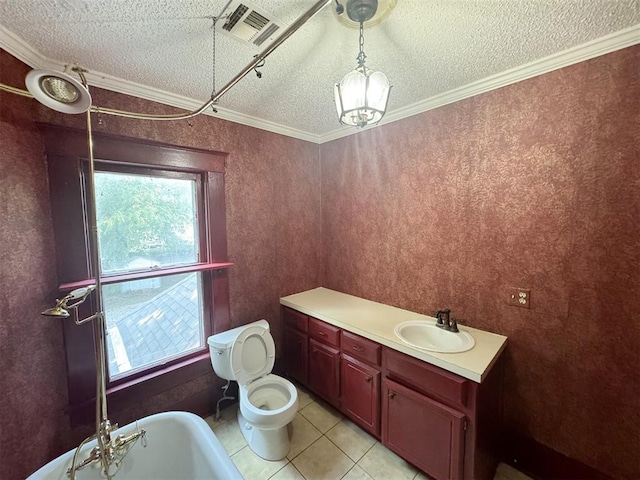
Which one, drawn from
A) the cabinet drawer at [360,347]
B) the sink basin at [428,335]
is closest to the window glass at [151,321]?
the cabinet drawer at [360,347]

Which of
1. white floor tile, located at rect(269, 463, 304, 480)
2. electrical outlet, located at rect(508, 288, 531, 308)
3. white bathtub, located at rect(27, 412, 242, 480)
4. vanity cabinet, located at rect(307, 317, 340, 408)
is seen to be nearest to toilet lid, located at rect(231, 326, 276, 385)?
vanity cabinet, located at rect(307, 317, 340, 408)

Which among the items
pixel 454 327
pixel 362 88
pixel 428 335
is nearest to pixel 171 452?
pixel 428 335

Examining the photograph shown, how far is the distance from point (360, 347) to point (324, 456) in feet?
2.50

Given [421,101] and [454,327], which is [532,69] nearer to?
[421,101]

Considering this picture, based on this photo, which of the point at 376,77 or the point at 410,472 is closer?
the point at 376,77

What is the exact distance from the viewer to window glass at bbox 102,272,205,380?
169cm

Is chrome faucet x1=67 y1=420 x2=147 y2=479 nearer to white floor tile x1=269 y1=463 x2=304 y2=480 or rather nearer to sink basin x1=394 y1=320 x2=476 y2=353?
white floor tile x1=269 y1=463 x2=304 y2=480

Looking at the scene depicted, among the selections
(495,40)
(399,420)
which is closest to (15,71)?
(495,40)

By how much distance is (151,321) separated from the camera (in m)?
1.83

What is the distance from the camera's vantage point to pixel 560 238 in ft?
4.72

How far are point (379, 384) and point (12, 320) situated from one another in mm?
2060

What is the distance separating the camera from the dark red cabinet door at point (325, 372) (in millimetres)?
2004

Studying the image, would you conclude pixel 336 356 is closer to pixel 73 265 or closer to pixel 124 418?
pixel 124 418

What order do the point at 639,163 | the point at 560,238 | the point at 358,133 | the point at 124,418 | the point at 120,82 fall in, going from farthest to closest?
1. the point at 358,133
2. the point at 124,418
3. the point at 120,82
4. the point at 560,238
5. the point at 639,163
